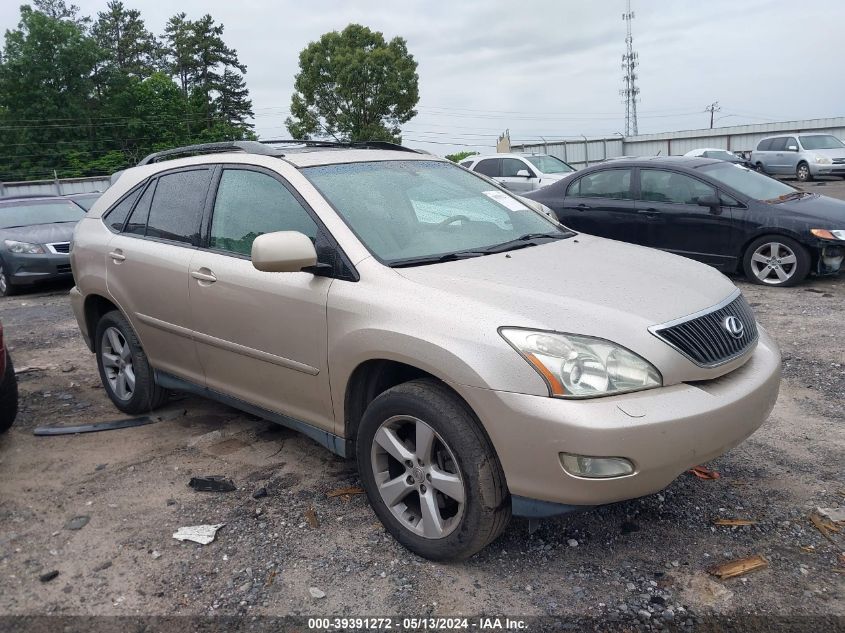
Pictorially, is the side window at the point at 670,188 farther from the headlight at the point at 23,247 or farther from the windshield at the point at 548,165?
the headlight at the point at 23,247

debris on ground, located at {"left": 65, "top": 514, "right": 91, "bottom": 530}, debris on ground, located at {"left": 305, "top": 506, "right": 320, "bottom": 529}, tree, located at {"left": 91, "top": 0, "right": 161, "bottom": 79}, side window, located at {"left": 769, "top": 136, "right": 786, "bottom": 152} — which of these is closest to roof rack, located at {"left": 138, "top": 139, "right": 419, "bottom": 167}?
debris on ground, located at {"left": 305, "top": 506, "right": 320, "bottom": 529}

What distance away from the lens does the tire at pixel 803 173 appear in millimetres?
24436

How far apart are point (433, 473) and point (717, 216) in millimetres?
6665

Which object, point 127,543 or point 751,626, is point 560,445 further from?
point 127,543

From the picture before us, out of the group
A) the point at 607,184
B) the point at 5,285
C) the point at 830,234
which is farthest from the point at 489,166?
the point at 5,285

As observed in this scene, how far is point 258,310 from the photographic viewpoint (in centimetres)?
364

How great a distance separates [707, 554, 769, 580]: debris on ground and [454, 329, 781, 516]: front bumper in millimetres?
476

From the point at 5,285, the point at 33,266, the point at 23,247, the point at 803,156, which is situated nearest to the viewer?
the point at 33,266

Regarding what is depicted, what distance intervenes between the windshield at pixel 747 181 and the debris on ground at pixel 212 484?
6.94 m

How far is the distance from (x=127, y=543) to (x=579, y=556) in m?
2.03

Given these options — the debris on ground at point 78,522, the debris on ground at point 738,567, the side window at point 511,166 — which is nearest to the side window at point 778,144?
the side window at point 511,166

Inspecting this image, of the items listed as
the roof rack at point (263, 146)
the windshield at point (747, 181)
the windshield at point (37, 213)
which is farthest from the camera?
the windshield at point (37, 213)

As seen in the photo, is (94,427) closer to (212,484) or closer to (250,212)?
(212,484)

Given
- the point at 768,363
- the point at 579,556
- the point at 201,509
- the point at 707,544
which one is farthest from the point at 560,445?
the point at 201,509
